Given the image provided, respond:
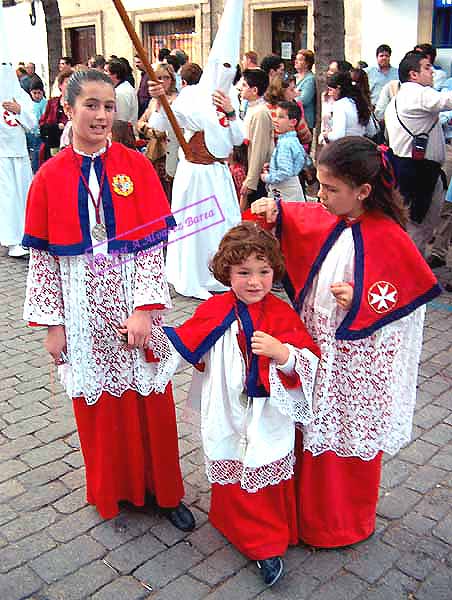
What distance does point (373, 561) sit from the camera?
118 inches

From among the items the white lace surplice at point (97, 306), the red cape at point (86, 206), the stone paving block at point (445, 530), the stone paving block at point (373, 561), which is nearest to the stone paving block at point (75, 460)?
the white lace surplice at point (97, 306)

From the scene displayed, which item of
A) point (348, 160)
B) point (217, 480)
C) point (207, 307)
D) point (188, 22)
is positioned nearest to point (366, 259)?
point (348, 160)

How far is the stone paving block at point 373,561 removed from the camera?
2.92 metres

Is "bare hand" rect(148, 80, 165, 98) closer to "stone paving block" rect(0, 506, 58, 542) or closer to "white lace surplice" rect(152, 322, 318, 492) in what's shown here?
"white lace surplice" rect(152, 322, 318, 492)

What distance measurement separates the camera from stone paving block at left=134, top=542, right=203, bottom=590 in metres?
2.93

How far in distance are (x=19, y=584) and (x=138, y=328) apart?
115cm

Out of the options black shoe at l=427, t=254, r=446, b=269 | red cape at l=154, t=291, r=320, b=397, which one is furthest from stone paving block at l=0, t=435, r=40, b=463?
black shoe at l=427, t=254, r=446, b=269

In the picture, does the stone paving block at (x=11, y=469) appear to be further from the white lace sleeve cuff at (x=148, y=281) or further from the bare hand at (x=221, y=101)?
the bare hand at (x=221, y=101)

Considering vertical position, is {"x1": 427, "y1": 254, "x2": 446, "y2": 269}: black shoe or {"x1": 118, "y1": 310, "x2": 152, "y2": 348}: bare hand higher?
{"x1": 118, "y1": 310, "x2": 152, "y2": 348}: bare hand

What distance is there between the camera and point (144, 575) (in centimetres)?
295

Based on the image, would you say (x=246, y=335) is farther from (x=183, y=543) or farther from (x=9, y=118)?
(x=9, y=118)

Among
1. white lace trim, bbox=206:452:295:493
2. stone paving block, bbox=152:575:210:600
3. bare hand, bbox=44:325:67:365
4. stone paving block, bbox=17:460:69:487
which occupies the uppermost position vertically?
bare hand, bbox=44:325:67:365

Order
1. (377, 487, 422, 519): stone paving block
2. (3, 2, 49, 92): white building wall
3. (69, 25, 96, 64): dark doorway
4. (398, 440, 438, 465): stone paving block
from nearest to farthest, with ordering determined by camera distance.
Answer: (377, 487, 422, 519): stone paving block → (398, 440, 438, 465): stone paving block → (69, 25, 96, 64): dark doorway → (3, 2, 49, 92): white building wall

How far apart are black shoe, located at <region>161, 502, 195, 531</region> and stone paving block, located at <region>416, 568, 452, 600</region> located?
102 centimetres
